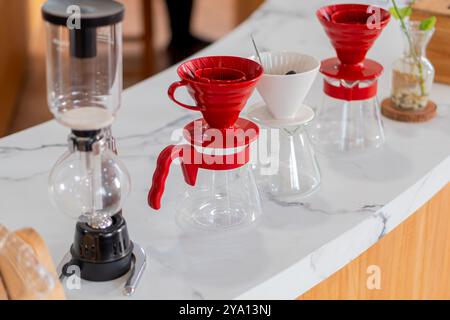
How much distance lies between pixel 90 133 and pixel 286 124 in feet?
1.17

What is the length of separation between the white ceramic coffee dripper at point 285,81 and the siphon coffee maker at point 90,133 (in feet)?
0.88

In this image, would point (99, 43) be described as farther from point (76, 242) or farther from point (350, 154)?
point (350, 154)

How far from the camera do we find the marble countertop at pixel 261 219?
1113 mm

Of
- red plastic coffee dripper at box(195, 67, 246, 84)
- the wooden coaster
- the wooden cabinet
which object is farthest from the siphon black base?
the wooden cabinet

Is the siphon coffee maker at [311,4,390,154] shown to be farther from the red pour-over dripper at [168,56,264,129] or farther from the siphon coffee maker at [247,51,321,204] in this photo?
the red pour-over dripper at [168,56,264,129]

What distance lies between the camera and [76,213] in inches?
42.3

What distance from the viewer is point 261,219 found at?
4.11 feet

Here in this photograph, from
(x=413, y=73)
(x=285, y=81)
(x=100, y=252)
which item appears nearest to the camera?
(x=100, y=252)

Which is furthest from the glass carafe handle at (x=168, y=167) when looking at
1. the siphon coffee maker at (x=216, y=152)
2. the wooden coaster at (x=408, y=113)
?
the wooden coaster at (x=408, y=113)

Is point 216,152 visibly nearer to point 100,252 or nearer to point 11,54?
point 100,252

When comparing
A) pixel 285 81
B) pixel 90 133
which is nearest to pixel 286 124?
pixel 285 81

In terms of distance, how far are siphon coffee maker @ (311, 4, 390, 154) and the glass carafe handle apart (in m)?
0.37

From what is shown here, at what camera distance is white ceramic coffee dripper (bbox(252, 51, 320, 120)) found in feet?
4.04
